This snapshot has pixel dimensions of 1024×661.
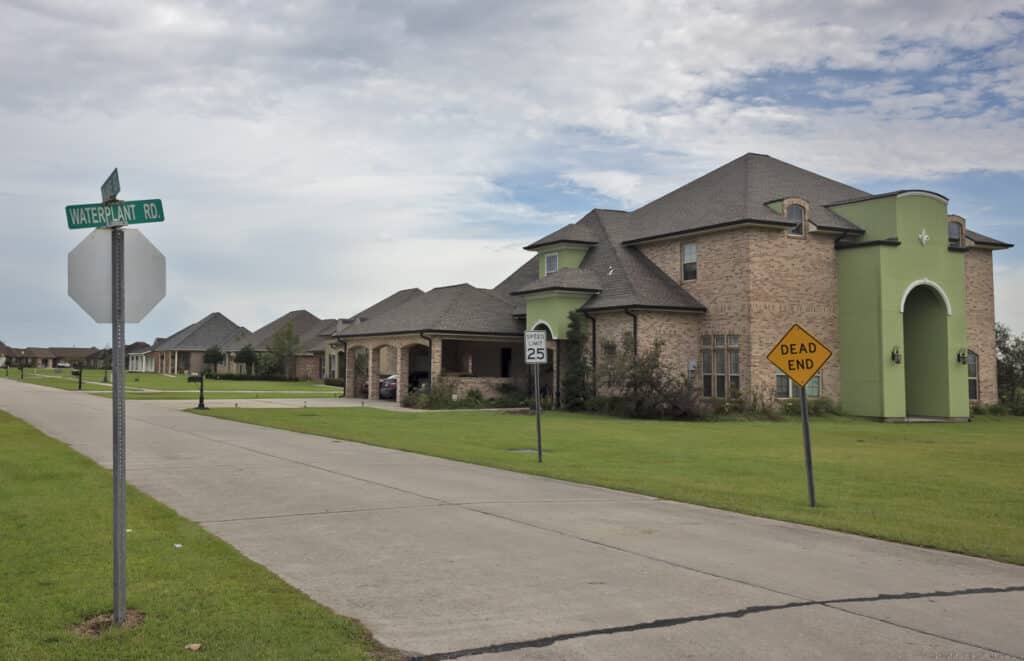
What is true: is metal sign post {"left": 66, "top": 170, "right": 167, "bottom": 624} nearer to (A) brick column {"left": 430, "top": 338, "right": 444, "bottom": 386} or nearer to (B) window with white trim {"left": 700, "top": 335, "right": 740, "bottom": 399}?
(B) window with white trim {"left": 700, "top": 335, "right": 740, "bottom": 399}

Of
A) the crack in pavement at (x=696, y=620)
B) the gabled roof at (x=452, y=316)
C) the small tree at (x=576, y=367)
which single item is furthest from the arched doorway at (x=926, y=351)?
the crack in pavement at (x=696, y=620)

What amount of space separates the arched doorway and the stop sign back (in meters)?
35.5

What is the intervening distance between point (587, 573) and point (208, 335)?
9635cm

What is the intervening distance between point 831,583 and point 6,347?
22067cm

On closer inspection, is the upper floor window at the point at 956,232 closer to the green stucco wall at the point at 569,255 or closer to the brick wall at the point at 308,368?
the green stucco wall at the point at 569,255

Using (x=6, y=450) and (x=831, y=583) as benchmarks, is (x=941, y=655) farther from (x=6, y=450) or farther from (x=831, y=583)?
(x=6, y=450)

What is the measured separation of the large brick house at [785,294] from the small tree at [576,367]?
22.3 inches

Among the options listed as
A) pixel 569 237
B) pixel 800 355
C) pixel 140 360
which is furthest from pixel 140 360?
pixel 800 355

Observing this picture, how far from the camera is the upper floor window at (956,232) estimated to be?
38.2 metres

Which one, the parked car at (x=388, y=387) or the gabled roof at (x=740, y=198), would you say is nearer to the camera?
the gabled roof at (x=740, y=198)

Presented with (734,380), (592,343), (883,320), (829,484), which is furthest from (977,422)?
(829,484)

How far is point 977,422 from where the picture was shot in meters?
36.0

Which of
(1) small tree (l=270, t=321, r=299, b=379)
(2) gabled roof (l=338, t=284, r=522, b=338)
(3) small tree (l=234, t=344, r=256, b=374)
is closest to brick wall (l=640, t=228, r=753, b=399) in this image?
(2) gabled roof (l=338, t=284, r=522, b=338)

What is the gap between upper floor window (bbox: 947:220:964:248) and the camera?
38250mm
